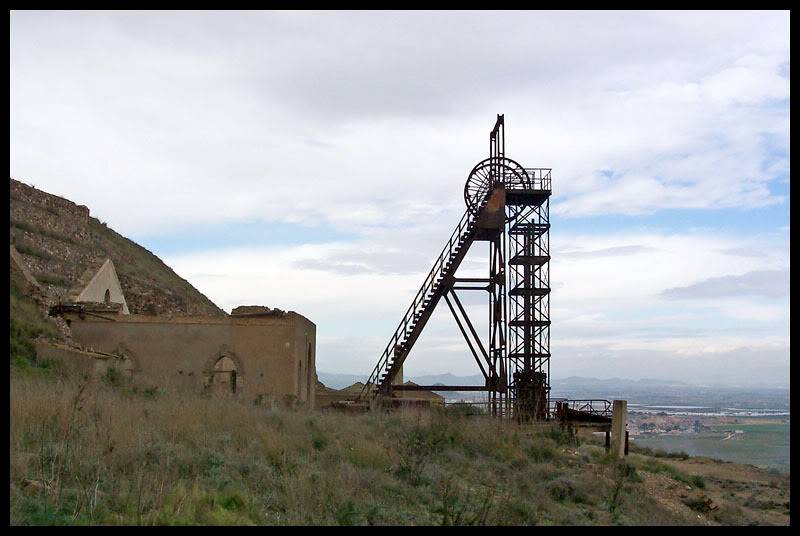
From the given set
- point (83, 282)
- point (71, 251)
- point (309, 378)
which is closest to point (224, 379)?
point (309, 378)

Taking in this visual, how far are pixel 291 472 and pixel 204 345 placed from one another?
45.7 ft

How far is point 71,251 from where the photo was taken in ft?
115

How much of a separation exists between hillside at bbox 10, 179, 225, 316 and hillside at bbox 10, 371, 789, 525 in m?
12.5

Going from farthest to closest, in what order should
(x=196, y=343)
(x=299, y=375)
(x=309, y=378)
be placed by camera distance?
(x=309, y=378)
(x=299, y=375)
(x=196, y=343)

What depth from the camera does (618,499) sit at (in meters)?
15.3

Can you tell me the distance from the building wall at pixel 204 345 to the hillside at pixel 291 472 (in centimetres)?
540

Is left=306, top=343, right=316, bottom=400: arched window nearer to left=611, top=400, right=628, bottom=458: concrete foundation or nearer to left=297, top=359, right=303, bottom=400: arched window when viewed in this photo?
left=297, top=359, right=303, bottom=400: arched window

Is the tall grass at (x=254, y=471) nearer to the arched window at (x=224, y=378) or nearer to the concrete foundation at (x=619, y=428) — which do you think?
the arched window at (x=224, y=378)

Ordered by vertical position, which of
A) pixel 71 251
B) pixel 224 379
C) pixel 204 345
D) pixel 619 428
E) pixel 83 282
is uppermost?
pixel 71 251

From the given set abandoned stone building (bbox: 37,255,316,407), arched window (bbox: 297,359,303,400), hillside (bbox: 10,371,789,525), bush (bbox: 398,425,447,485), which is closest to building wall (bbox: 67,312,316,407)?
abandoned stone building (bbox: 37,255,316,407)

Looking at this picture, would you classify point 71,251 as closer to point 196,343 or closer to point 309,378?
point 196,343

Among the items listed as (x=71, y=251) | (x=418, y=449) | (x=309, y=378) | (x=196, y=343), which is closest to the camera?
(x=418, y=449)
